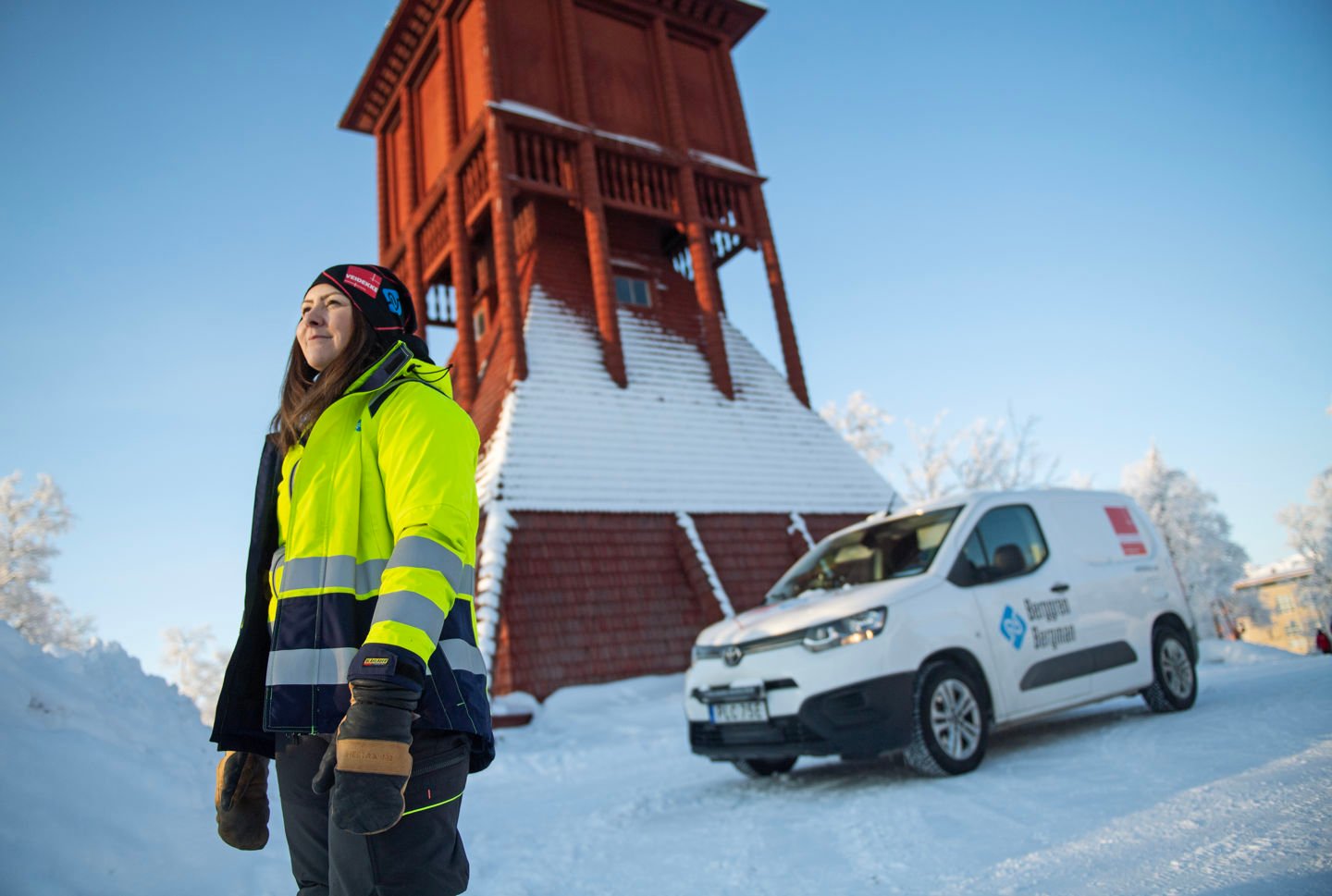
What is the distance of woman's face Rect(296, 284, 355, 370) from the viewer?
220 centimetres

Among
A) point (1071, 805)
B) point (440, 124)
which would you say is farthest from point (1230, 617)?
point (1071, 805)

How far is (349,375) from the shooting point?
2156 millimetres

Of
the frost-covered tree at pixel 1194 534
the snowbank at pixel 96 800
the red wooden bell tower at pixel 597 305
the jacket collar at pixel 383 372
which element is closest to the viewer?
the jacket collar at pixel 383 372

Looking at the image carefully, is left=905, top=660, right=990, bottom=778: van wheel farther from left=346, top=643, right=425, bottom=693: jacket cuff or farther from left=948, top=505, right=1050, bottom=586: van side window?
left=346, top=643, right=425, bottom=693: jacket cuff

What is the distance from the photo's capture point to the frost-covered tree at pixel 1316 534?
39.1 m

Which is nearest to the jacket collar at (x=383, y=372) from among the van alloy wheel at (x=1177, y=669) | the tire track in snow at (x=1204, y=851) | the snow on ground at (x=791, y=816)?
the snow on ground at (x=791, y=816)

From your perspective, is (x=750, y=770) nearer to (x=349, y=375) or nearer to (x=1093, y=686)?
(x=1093, y=686)

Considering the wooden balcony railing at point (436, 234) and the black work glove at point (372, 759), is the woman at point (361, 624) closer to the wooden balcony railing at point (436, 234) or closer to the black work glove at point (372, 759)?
the black work glove at point (372, 759)

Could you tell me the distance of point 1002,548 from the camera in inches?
226

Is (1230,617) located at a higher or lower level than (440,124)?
lower

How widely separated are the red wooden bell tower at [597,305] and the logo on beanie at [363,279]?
9.95 metres

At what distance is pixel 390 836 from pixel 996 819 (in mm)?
3250

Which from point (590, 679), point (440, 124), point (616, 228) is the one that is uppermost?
→ point (440, 124)

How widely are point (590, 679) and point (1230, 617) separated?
1996 inches
